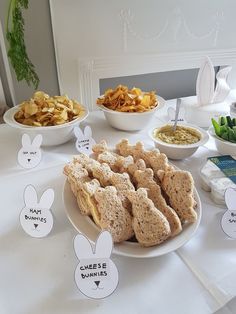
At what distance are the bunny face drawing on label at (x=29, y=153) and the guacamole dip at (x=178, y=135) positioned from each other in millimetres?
322

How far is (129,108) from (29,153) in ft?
1.06

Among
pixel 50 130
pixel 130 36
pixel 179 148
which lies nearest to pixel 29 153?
pixel 50 130

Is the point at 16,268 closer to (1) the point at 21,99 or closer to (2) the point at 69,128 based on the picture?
(2) the point at 69,128

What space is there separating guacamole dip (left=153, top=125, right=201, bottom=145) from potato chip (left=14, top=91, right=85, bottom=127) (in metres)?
0.25

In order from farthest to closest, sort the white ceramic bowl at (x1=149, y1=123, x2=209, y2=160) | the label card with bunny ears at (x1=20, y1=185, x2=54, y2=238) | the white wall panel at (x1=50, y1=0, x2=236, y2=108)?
the white wall panel at (x1=50, y1=0, x2=236, y2=108)
the white ceramic bowl at (x1=149, y1=123, x2=209, y2=160)
the label card with bunny ears at (x1=20, y1=185, x2=54, y2=238)

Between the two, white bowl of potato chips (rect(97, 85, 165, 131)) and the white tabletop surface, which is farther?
white bowl of potato chips (rect(97, 85, 165, 131))

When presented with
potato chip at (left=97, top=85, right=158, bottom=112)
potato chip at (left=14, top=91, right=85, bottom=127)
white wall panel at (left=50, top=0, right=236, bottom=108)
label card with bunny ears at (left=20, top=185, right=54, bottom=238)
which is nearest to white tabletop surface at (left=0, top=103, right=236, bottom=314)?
label card with bunny ears at (left=20, top=185, right=54, bottom=238)

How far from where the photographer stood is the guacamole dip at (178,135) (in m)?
0.69

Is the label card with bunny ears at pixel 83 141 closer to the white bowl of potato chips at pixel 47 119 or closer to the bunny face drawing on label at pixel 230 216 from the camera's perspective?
the white bowl of potato chips at pixel 47 119

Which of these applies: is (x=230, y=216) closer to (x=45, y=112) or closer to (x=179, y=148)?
(x=179, y=148)

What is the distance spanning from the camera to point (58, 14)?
1047mm

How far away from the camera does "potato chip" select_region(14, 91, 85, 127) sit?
0.71 meters

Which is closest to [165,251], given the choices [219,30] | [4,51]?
[4,51]

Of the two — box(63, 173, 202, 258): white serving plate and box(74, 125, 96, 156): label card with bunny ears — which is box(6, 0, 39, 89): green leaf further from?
box(63, 173, 202, 258): white serving plate
